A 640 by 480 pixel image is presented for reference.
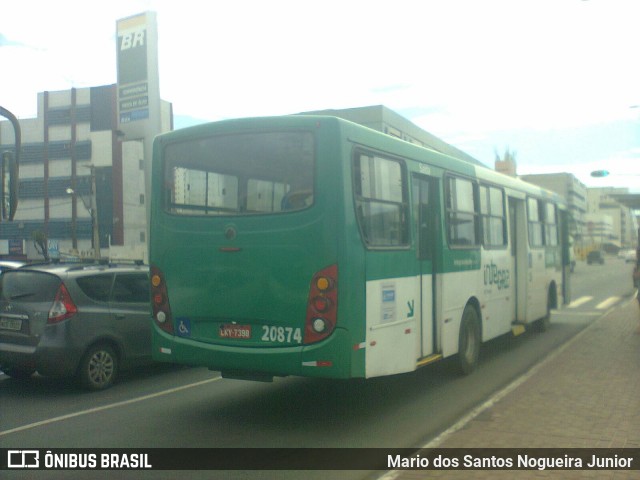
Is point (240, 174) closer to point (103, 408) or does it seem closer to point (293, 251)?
point (293, 251)

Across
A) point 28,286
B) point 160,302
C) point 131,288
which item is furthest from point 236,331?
point 28,286

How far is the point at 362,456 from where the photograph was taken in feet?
19.6

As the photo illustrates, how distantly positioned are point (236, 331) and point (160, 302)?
3.65ft

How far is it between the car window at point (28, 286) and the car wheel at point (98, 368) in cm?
91

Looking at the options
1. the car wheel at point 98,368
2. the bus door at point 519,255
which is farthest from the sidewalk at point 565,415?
the car wheel at point 98,368

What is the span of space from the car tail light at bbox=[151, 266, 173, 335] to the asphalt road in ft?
3.34

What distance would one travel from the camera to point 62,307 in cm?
855

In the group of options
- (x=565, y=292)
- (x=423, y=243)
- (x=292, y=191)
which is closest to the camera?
(x=292, y=191)

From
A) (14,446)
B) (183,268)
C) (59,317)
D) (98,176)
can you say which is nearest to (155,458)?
(14,446)

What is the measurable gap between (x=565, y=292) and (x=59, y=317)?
12.2 m

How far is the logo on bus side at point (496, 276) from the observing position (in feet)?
35.1

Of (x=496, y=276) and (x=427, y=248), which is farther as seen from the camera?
(x=496, y=276)

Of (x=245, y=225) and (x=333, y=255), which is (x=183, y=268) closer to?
(x=245, y=225)

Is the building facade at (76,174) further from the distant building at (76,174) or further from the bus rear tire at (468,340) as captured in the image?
the bus rear tire at (468,340)
